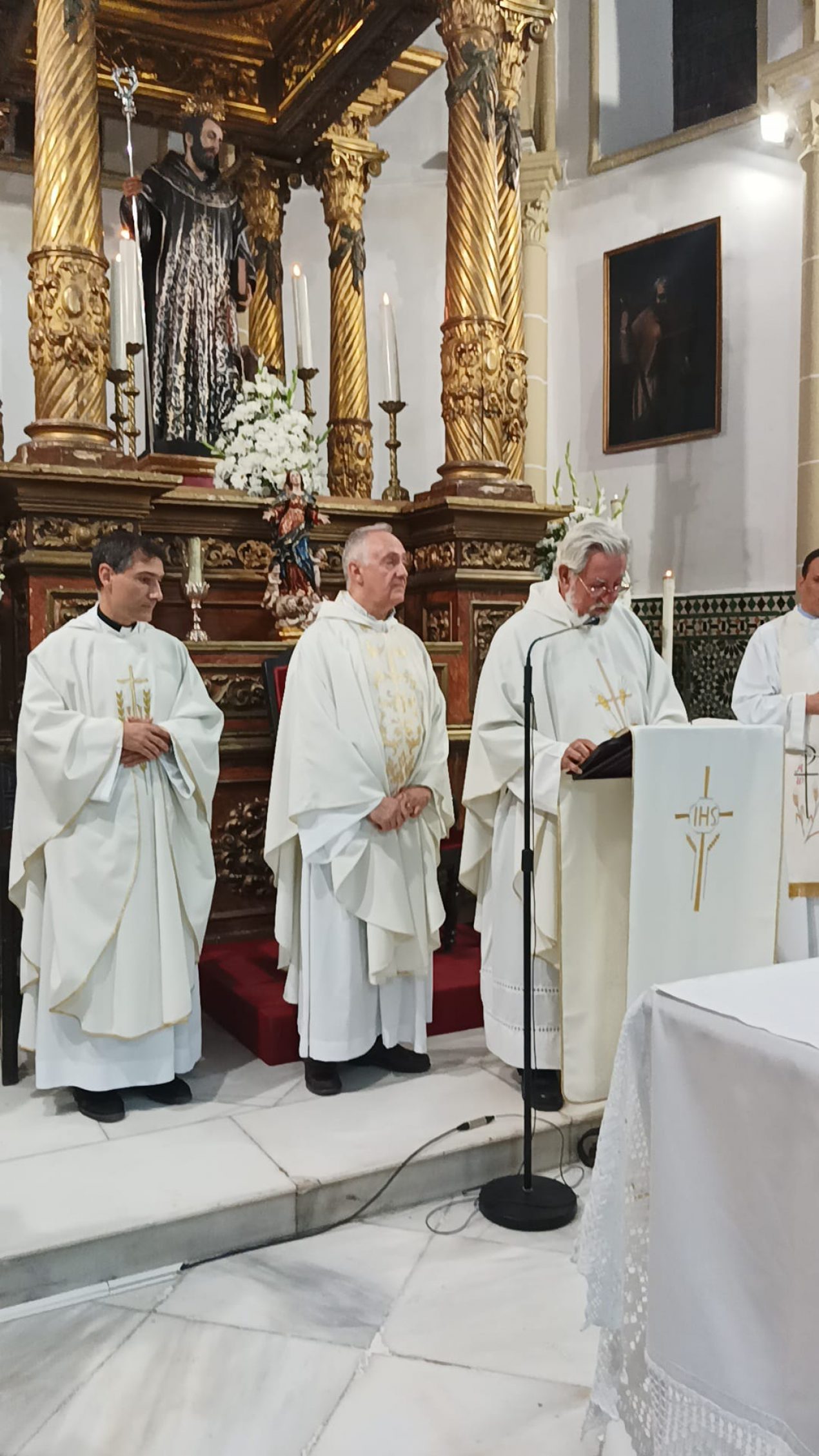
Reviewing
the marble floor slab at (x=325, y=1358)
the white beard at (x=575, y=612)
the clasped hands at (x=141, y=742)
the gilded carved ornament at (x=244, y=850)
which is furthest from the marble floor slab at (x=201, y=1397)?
the gilded carved ornament at (x=244, y=850)

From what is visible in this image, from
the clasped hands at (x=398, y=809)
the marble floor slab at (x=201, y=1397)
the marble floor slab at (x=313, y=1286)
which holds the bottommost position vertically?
the marble floor slab at (x=313, y=1286)

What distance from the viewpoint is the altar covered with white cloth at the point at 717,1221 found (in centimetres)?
157

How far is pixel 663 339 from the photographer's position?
29.2 ft

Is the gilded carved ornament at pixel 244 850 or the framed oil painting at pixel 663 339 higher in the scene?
the framed oil painting at pixel 663 339

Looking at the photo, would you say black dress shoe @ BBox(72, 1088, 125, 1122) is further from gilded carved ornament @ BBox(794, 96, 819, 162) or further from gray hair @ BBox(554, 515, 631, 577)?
gilded carved ornament @ BBox(794, 96, 819, 162)

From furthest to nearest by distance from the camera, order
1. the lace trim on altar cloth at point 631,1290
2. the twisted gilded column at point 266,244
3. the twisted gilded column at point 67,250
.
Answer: the twisted gilded column at point 266,244, the twisted gilded column at point 67,250, the lace trim on altar cloth at point 631,1290

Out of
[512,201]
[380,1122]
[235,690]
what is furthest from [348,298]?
[380,1122]

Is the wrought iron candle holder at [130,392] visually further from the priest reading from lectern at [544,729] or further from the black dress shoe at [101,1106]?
the black dress shoe at [101,1106]

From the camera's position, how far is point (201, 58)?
6.86 metres

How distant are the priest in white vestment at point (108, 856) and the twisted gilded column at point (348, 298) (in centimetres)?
361

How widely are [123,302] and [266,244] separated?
2.37 m

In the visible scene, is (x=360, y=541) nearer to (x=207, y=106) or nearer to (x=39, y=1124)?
(x=39, y=1124)

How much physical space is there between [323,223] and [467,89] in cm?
382

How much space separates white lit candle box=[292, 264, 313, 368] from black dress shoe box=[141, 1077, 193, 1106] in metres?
3.54
